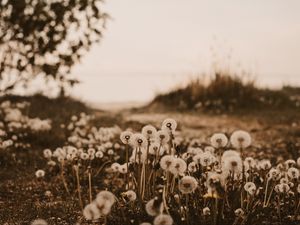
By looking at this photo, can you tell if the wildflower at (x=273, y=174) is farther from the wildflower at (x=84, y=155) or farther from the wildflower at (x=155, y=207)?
the wildflower at (x=84, y=155)

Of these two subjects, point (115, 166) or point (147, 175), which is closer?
point (147, 175)

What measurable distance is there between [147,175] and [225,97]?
864 centimetres

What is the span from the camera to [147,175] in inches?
158

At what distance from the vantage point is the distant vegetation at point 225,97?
1217cm

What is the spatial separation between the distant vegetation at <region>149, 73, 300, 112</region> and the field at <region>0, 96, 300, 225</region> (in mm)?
1538

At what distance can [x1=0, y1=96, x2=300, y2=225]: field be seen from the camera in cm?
340

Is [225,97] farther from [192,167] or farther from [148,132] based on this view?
[148,132]

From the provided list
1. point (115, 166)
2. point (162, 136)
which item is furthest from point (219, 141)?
point (115, 166)

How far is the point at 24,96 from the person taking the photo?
37.5 ft

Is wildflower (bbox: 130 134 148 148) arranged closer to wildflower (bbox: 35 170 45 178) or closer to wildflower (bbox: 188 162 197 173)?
wildflower (bbox: 188 162 197 173)

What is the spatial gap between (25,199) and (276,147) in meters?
3.94

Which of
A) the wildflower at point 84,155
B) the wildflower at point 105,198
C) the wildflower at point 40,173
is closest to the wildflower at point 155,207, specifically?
the wildflower at point 105,198

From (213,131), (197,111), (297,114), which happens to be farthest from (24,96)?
(297,114)

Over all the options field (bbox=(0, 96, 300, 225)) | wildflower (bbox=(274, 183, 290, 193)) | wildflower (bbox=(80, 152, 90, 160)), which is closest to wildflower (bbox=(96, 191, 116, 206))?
field (bbox=(0, 96, 300, 225))
